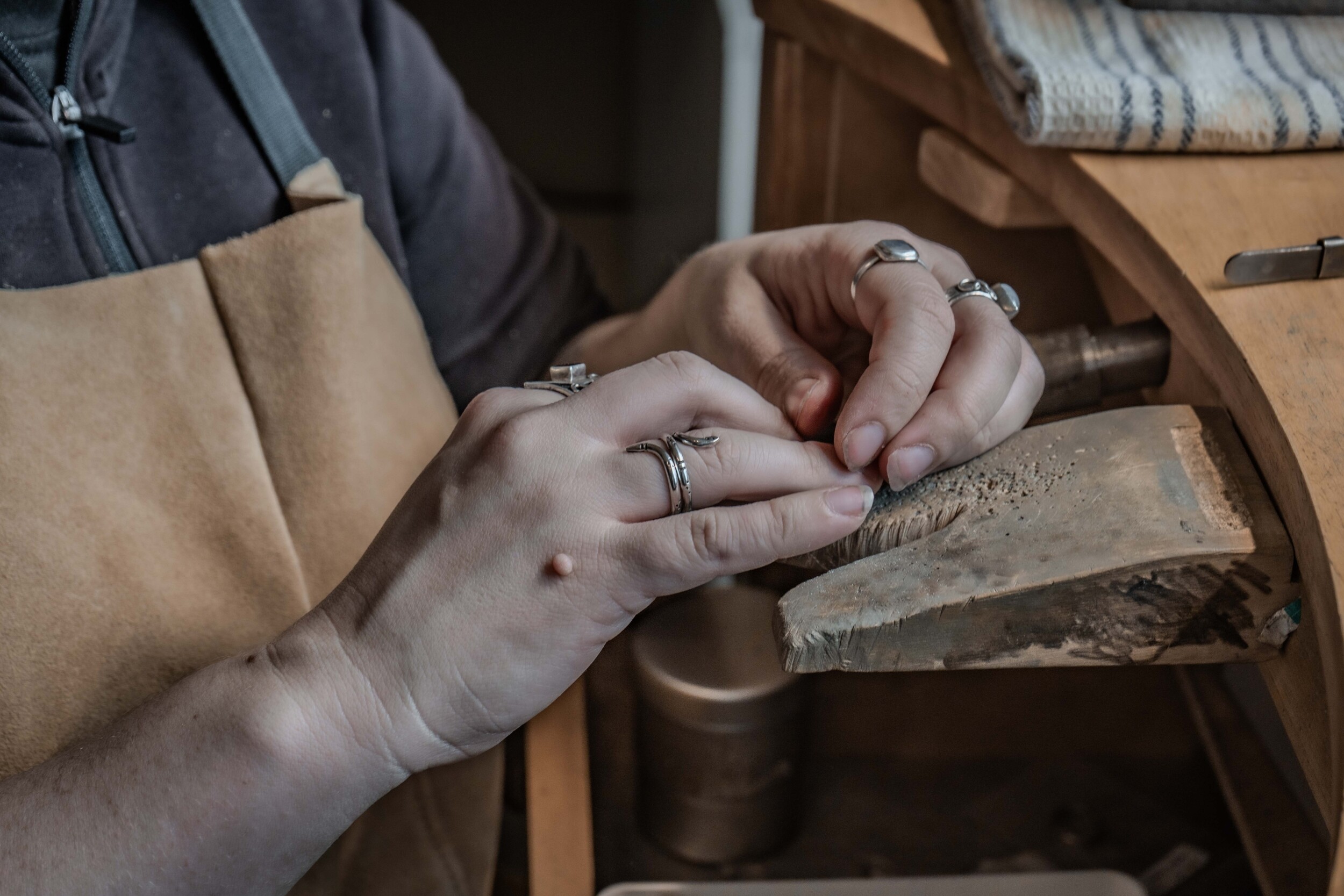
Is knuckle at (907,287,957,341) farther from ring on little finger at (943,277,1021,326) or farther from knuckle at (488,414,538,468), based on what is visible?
knuckle at (488,414,538,468)

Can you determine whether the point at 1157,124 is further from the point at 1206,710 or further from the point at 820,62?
the point at 1206,710

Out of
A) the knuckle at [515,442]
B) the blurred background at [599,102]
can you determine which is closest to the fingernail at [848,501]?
the knuckle at [515,442]

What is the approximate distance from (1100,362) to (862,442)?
168mm

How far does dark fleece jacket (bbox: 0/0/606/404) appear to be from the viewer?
1.79ft

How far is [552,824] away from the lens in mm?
654

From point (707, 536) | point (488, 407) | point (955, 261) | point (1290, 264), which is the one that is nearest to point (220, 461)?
point (488, 407)

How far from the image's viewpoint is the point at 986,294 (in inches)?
19.6

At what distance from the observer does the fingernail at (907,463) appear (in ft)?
1.42

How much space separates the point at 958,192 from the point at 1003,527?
12.7 inches

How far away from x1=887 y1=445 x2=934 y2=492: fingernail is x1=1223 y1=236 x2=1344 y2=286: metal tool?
162mm

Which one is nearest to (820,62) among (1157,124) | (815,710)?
(1157,124)

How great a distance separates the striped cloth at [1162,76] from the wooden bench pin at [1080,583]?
0.21 metres

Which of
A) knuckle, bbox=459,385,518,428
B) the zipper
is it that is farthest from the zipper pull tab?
knuckle, bbox=459,385,518,428

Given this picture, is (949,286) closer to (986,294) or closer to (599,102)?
(986,294)
